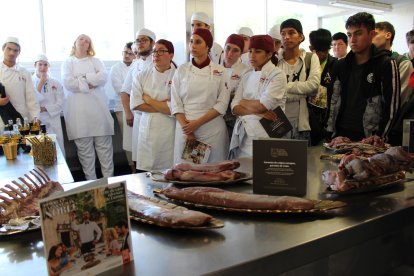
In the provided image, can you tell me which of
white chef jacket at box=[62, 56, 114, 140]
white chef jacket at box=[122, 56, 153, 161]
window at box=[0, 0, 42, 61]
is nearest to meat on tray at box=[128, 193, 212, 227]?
white chef jacket at box=[122, 56, 153, 161]

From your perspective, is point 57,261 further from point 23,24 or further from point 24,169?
point 23,24

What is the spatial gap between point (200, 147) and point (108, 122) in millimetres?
2412

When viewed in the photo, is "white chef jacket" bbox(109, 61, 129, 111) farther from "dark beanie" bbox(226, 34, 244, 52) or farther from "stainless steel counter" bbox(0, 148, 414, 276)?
"stainless steel counter" bbox(0, 148, 414, 276)

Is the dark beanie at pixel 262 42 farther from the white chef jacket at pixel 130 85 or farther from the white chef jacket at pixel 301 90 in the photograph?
the white chef jacket at pixel 130 85

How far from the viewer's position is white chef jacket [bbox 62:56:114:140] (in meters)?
4.56

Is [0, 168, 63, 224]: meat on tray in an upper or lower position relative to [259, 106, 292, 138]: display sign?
lower

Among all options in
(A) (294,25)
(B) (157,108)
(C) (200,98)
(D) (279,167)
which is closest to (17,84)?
(B) (157,108)

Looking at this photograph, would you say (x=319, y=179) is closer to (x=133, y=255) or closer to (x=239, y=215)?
(x=239, y=215)

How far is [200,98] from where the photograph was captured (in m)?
3.01

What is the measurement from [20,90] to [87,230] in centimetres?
384

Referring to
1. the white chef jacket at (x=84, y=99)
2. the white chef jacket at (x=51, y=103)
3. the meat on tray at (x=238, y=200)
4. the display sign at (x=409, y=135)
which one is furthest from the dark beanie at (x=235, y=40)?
the meat on tray at (x=238, y=200)

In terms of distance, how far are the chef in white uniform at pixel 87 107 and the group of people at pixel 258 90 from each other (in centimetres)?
Result: 55

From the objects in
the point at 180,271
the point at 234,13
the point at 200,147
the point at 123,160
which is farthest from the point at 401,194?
the point at 234,13

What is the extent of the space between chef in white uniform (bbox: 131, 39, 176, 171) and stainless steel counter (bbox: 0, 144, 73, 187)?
904 millimetres
